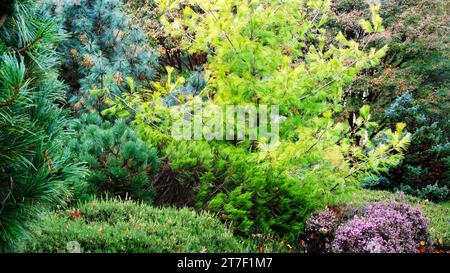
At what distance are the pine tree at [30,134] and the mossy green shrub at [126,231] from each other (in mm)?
347

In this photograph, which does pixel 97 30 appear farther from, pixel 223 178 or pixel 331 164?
pixel 331 164

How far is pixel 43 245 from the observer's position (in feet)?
13.5

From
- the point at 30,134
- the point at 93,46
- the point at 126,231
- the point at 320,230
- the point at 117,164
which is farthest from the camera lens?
the point at 93,46

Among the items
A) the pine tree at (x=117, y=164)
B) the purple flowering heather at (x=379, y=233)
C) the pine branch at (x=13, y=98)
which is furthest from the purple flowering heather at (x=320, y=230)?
the pine branch at (x=13, y=98)

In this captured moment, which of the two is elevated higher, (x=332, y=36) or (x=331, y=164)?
(x=332, y=36)

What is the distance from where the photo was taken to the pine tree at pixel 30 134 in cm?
317

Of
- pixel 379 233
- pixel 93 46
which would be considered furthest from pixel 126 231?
pixel 93 46

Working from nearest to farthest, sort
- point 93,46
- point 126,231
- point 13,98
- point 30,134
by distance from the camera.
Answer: point 13,98, point 30,134, point 126,231, point 93,46

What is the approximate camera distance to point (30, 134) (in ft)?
10.6

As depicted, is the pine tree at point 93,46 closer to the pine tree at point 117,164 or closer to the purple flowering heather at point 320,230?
the pine tree at point 117,164

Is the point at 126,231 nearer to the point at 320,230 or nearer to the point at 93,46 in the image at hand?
the point at 320,230

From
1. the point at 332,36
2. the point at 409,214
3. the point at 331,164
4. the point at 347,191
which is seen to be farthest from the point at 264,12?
the point at 332,36

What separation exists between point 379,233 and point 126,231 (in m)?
2.97
